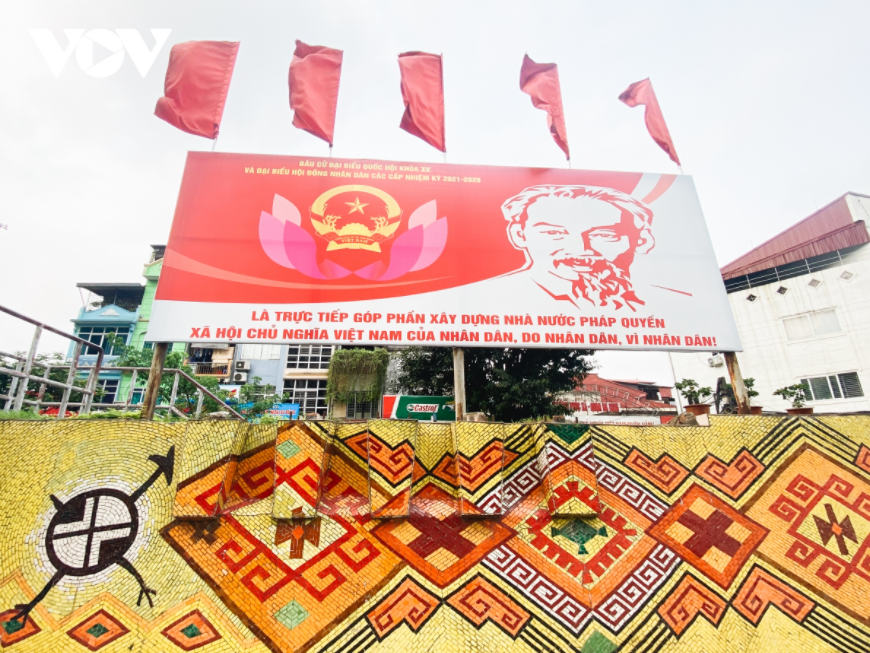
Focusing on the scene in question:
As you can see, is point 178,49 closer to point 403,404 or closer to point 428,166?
point 428,166

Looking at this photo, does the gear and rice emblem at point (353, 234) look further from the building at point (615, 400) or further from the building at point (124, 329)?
the building at point (124, 329)

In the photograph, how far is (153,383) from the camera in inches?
199

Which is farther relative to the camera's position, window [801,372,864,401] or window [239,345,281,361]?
window [239,345,281,361]

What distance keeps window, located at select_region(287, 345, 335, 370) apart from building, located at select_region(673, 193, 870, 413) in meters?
18.8

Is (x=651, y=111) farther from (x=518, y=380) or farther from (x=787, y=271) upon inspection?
(x=787, y=271)

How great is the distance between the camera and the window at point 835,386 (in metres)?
15.5

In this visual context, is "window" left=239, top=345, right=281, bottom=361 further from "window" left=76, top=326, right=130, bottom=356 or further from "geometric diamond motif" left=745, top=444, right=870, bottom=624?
"geometric diamond motif" left=745, top=444, right=870, bottom=624

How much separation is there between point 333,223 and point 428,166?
1.79 m

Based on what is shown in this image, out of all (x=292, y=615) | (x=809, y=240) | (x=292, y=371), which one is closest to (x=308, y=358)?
(x=292, y=371)

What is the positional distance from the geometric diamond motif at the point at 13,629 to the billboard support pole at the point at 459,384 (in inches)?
148

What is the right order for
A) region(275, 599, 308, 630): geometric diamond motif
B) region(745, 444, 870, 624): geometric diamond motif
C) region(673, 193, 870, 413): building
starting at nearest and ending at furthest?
region(275, 599, 308, 630): geometric diamond motif → region(745, 444, 870, 624): geometric diamond motif → region(673, 193, 870, 413): building

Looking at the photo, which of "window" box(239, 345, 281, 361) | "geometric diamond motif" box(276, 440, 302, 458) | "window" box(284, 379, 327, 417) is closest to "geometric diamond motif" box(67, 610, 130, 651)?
"geometric diamond motif" box(276, 440, 302, 458)

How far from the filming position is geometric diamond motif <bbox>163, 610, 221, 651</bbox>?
9.86 ft

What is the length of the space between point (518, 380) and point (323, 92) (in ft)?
28.6
